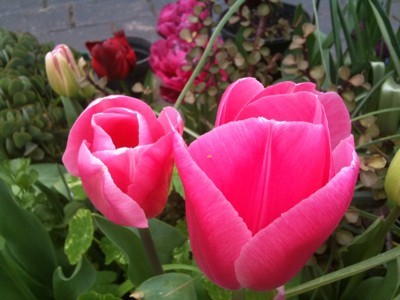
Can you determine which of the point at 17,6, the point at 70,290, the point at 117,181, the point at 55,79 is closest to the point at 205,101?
the point at 55,79

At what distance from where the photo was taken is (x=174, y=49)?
792mm

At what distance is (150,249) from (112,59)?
0.33m

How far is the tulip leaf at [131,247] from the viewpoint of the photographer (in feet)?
1.66

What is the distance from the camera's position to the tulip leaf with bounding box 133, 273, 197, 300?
462 millimetres

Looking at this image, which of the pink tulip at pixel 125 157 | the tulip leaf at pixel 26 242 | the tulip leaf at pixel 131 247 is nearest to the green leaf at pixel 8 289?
the tulip leaf at pixel 26 242

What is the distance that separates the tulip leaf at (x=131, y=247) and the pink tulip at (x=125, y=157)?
123 millimetres

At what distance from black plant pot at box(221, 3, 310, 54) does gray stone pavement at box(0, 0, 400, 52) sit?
1031mm

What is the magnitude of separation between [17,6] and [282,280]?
2466 millimetres

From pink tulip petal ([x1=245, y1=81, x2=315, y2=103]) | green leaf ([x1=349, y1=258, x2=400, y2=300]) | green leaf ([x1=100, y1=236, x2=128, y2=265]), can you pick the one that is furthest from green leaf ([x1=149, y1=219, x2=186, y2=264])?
pink tulip petal ([x1=245, y1=81, x2=315, y2=103])

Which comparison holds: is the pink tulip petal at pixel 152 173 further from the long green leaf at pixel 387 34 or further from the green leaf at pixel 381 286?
the long green leaf at pixel 387 34

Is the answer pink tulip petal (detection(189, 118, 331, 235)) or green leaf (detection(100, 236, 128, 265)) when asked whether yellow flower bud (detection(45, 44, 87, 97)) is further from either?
pink tulip petal (detection(189, 118, 331, 235))

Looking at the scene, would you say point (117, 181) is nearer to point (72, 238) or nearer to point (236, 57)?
point (72, 238)

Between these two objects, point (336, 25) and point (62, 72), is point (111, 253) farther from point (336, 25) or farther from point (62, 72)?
point (336, 25)

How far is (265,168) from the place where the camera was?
298 mm
